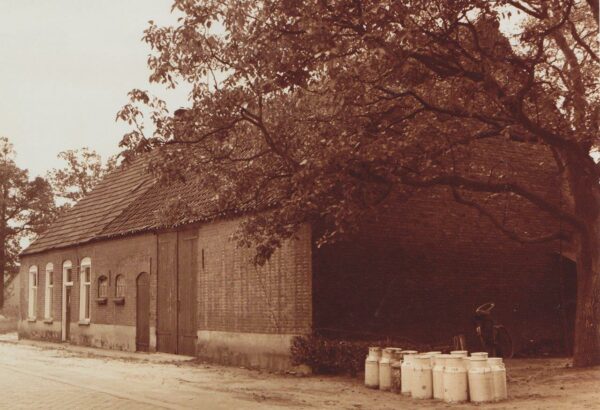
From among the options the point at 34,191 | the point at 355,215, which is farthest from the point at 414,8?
the point at 34,191

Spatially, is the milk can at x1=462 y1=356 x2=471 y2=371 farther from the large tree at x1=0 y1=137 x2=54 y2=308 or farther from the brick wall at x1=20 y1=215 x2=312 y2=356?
the large tree at x1=0 y1=137 x2=54 y2=308

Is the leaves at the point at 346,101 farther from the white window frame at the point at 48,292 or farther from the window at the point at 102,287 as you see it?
→ the white window frame at the point at 48,292

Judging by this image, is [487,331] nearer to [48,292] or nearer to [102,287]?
[102,287]

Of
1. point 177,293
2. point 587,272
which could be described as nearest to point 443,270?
point 587,272

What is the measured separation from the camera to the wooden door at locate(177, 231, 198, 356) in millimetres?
21000

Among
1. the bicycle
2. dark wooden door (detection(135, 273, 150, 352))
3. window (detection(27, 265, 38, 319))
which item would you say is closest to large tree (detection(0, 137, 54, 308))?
window (detection(27, 265, 38, 319))

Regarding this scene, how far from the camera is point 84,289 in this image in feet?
92.7

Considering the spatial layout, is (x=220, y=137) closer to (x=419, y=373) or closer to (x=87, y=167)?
(x=419, y=373)

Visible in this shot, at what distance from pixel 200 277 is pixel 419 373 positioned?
9.66 metres

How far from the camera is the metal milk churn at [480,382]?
11.5m

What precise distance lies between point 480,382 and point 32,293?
2567cm

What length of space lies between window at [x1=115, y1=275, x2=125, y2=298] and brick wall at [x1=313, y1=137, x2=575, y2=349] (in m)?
10.8

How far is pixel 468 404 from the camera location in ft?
37.7

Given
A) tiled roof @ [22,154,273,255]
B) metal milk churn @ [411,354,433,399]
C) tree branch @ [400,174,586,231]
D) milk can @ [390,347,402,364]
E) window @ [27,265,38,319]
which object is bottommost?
metal milk churn @ [411,354,433,399]
